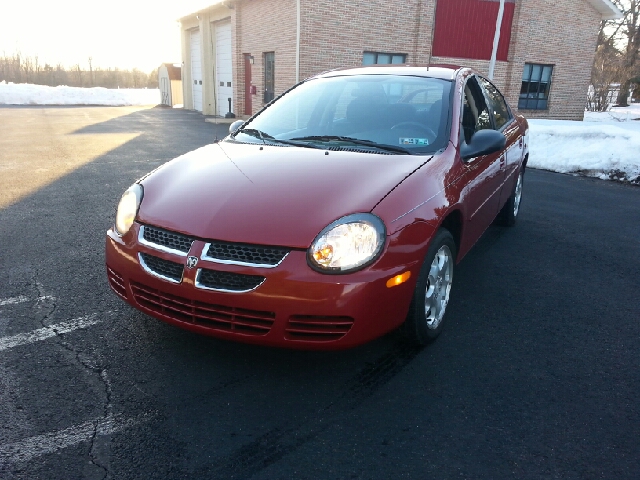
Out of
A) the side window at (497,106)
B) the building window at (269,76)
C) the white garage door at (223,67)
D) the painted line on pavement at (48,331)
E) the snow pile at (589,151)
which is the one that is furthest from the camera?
the white garage door at (223,67)

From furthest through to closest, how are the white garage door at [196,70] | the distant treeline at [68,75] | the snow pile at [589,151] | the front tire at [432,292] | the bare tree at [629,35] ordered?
the distant treeline at [68,75] → the bare tree at [629,35] → the white garage door at [196,70] → the snow pile at [589,151] → the front tire at [432,292]

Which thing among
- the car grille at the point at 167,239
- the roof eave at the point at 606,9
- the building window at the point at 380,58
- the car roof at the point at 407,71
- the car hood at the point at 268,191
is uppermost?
the roof eave at the point at 606,9

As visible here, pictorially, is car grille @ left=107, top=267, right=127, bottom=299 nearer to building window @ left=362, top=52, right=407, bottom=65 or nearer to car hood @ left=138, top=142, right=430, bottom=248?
car hood @ left=138, top=142, right=430, bottom=248

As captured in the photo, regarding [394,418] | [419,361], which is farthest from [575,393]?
[394,418]

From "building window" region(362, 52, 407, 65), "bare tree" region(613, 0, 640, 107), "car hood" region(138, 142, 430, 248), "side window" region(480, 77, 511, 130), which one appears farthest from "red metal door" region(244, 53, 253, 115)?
"bare tree" region(613, 0, 640, 107)

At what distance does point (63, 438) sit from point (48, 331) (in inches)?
43.2

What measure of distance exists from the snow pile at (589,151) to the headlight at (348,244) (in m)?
8.24

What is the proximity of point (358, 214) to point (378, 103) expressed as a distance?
1514mm

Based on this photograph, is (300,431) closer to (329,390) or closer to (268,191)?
(329,390)

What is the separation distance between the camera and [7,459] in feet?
6.87

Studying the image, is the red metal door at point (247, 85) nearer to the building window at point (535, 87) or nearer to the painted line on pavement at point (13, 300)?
the building window at point (535, 87)

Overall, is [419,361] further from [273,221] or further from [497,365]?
[273,221]

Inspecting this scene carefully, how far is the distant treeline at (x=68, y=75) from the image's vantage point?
51.5 meters

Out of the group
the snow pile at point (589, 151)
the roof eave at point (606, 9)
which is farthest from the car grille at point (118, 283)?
the roof eave at point (606, 9)
